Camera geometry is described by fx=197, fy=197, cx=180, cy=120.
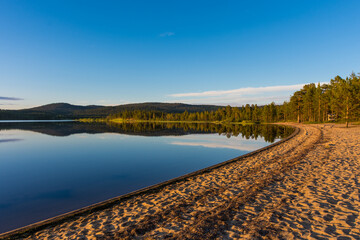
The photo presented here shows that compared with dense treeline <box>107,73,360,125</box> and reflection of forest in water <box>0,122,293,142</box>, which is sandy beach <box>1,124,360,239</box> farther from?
dense treeline <box>107,73,360,125</box>

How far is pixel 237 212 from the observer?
26.9ft

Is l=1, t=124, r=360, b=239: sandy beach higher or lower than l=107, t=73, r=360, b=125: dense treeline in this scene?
lower

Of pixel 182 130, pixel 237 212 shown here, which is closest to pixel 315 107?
pixel 182 130

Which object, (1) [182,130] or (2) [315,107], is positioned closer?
(1) [182,130]

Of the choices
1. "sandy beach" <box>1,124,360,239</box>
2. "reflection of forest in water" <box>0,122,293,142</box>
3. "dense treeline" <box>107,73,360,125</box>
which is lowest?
"reflection of forest in water" <box>0,122,293,142</box>

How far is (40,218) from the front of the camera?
9.97 m

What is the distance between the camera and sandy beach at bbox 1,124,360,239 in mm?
6754

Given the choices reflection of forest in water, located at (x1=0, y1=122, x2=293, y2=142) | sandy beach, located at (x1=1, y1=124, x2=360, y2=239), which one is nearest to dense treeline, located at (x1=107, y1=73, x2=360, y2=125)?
reflection of forest in water, located at (x1=0, y1=122, x2=293, y2=142)

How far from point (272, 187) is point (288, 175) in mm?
3016

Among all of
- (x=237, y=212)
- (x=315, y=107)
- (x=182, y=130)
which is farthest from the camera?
(x=315, y=107)

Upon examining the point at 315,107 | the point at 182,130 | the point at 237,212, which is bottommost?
the point at 182,130

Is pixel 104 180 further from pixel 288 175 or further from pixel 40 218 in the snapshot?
pixel 288 175

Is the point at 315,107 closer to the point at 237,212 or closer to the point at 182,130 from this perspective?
the point at 182,130

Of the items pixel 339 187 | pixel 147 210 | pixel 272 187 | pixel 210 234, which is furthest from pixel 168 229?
pixel 339 187
